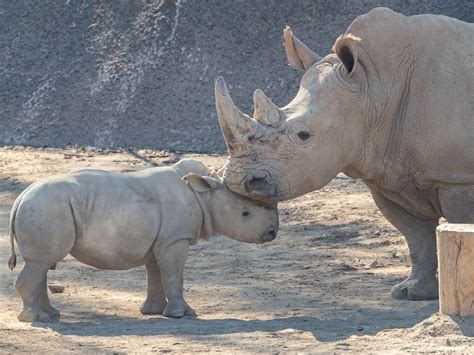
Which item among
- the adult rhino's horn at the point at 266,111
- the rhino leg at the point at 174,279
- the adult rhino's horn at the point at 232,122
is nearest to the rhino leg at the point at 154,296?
the rhino leg at the point at 174,279

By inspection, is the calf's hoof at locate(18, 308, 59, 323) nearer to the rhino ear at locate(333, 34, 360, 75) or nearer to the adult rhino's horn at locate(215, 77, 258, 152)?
the adult rhino's horn at locate(215, 77, 258, 152)

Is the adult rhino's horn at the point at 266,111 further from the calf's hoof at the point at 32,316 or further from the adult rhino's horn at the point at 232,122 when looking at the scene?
the calf's hoof at the point at 32,316

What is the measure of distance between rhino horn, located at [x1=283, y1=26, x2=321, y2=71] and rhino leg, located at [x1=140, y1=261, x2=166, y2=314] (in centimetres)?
160

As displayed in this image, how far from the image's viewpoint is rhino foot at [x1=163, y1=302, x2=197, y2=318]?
8320mm

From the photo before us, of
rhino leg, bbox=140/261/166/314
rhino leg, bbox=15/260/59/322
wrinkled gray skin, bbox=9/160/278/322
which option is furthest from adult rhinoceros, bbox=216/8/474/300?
rhino leg, bbox=15/260/59/322

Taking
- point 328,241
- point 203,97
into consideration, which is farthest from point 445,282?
point 203,97

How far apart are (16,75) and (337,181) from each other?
18.1ft

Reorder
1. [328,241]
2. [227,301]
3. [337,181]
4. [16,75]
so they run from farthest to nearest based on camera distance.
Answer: [16,75]
[337,181]
[328,241]
[227,301]

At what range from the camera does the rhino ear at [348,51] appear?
8.32 metres

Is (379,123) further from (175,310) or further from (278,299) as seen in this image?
(175,310)

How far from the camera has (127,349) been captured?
697 centimetres

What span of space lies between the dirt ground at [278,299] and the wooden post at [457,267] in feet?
0.28

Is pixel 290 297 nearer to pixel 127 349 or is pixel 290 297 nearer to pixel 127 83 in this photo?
pixel 127 349

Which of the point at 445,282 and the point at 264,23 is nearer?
the point at 445,282
